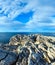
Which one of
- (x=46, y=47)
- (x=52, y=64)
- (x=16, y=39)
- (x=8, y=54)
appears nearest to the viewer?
(x=52, y=64)

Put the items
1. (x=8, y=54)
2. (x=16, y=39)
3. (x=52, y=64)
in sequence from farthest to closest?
1. (x=16, y=39)
2. (x=8, y=54)
3. (x=52, y=64)

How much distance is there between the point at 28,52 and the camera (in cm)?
3488

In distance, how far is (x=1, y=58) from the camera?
32.7 m

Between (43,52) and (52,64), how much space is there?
392cm

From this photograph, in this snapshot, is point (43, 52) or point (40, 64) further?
point (43, 52)

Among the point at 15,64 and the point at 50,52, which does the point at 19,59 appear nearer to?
the point at 15,64

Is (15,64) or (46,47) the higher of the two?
(46,47)

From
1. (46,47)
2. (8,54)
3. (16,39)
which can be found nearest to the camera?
Result: (8,54)

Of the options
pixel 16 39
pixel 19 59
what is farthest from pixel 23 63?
pixel 16 39

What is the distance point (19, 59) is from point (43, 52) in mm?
4398

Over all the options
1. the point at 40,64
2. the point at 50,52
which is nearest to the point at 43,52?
the point at 50,52

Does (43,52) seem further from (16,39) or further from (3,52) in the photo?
(16,39)

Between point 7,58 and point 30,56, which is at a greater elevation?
point 30,56

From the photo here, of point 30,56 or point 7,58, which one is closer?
point 7,58
